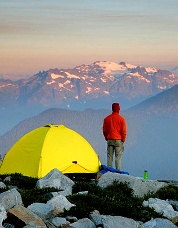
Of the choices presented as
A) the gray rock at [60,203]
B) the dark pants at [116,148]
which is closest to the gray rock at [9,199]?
the gray rock at [60,203]

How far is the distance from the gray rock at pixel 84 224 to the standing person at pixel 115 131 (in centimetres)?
1489

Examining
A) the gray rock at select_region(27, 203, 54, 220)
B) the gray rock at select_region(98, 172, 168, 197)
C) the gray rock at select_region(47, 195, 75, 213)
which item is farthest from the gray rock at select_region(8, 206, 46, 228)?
the gray rock at select_region(98, 172, 168, 197)

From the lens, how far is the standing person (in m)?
28.1

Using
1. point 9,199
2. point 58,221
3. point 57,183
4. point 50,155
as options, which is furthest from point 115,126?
point 58,221

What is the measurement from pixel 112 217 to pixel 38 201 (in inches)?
101

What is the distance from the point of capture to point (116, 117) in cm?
2805

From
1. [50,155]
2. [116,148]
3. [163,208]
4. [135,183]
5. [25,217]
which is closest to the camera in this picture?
[25,217]

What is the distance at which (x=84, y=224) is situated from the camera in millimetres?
13172

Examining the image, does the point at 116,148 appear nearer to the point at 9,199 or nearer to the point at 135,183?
the point at 135,183

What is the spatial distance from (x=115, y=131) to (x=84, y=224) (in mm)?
15157

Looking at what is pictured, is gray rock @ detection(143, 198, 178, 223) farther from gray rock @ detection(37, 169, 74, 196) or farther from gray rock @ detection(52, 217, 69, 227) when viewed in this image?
gray rock @ detection(52, 217, 69, 227)

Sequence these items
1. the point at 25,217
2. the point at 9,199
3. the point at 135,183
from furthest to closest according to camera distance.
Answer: the point at 135,183, the point at 9,199, the point at 25,217

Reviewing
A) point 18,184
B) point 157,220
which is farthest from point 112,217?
point 18,184

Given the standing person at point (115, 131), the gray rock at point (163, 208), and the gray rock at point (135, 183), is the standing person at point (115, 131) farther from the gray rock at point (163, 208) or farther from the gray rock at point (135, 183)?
the gray rock at point (163, 208)
